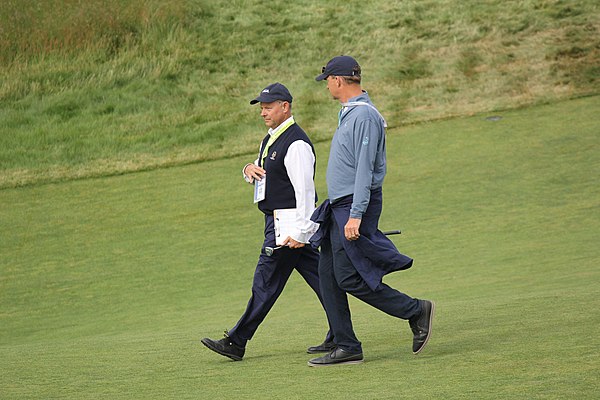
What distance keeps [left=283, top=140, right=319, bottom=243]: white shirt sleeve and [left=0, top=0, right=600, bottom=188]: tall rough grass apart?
1046 centimetres

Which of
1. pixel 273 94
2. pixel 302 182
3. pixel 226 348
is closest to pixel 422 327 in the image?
pixel 302 182

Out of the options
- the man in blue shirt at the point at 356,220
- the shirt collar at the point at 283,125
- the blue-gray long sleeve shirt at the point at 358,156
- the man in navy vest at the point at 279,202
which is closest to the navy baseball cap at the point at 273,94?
the man in navy vest at the point at 279,202

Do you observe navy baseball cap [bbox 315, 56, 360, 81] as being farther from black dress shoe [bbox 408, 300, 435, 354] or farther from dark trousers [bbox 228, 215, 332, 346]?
black dress shoe [bbox 408, 300, 435, 354]

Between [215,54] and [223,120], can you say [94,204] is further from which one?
[215,54]

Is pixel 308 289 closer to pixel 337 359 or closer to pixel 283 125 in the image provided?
pixel 283 125

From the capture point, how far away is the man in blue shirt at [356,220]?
16.8ft

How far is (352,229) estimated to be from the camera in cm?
512

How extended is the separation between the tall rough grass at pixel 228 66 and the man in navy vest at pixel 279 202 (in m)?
10.2

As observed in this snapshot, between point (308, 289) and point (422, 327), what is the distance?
4606 millimetres

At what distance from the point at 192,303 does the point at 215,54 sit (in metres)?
12.1

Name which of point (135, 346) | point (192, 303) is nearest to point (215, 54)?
point (192, 303)

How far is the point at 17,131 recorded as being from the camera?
17.5 meters

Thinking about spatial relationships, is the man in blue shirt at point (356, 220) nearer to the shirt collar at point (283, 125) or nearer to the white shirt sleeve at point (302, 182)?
the white shirt sleeve at point (302, 182)

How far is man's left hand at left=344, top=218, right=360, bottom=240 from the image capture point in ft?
16.8
